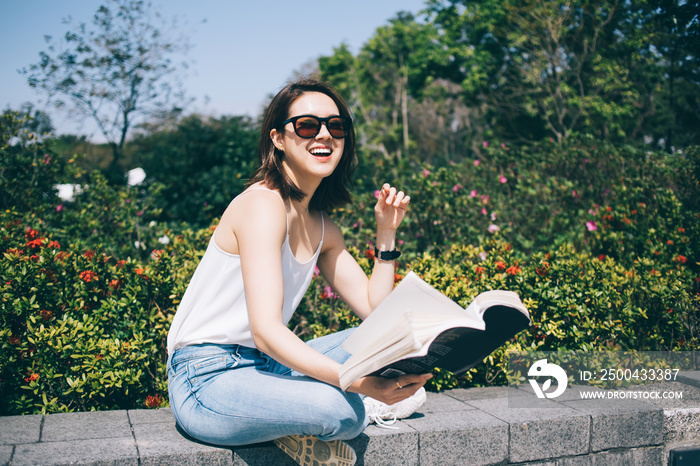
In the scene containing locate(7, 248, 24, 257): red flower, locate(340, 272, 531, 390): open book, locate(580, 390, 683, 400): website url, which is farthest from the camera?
locate(7, 248, 24, 257): red flower

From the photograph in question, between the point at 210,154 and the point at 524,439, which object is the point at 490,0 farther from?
the point at 524,439

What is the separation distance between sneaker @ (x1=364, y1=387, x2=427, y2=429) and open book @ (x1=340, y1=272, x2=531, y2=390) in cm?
53

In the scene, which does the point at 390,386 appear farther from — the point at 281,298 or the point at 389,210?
the point at 389,210

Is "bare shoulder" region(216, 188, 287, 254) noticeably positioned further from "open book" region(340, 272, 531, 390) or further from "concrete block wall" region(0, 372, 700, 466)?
"concrete block wall" region(0, 372, 700, 466)

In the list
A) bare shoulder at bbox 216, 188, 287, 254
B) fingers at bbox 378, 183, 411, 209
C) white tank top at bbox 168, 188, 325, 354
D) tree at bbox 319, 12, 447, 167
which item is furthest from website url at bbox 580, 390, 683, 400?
tree at bbox 319, 12, 447, 167

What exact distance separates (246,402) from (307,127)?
0.99 m

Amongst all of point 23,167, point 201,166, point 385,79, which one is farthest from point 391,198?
point 385,79

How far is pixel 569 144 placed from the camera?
19.4ft

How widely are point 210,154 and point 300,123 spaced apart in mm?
5396

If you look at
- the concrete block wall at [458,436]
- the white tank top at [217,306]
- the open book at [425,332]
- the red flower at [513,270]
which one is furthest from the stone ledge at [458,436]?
the red flower at [513,270]

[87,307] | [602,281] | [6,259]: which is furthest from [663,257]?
[6,259]

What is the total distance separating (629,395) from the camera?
2762 millimetres

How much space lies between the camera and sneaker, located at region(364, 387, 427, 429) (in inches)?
85.2

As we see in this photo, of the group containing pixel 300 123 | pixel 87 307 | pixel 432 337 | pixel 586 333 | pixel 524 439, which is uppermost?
pixel 300 123
